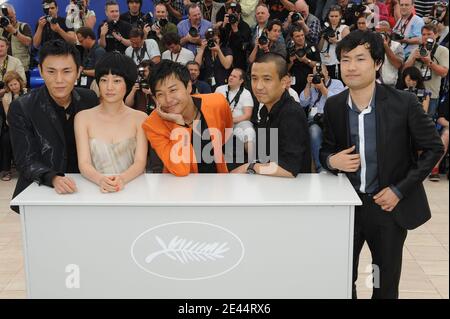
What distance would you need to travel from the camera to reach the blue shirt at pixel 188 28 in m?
6.14

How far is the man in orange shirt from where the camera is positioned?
2.33 meters

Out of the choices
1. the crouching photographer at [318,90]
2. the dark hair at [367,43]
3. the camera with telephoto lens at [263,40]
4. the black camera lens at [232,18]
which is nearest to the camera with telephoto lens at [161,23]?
the black camera lens at [232,18]

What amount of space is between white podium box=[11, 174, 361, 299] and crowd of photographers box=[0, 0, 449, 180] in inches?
123

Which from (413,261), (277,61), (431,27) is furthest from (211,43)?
(277,61)

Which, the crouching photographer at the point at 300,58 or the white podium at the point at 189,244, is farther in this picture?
the crouching photographer at the point at 300,58

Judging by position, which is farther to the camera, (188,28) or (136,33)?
(188,28)

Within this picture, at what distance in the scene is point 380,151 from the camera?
216cm

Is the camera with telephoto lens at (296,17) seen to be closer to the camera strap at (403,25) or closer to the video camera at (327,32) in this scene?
the video camera at (327,32)

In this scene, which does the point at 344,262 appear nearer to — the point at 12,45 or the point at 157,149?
the point at 157,149

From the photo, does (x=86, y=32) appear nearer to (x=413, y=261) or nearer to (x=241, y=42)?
(x=241, y=42)

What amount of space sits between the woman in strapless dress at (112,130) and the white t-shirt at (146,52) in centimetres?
354

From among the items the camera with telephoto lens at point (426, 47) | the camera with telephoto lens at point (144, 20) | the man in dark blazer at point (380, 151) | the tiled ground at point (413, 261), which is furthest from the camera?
the camera with telephoto lens at point (144, 20)

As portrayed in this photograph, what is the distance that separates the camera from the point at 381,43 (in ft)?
7.11

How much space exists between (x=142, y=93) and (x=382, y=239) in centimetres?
372
